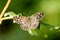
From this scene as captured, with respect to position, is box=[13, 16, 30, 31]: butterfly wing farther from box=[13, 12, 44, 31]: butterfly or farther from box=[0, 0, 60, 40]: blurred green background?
box=[0, 0, 60, 40]: blurred green background

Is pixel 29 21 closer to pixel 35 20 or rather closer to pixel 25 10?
pixel 35 20

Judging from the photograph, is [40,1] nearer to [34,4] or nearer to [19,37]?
[34,4]

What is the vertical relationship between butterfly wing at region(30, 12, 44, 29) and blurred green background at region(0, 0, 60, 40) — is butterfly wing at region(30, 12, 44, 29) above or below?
above

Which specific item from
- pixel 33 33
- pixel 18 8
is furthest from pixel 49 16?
pixel 33 33

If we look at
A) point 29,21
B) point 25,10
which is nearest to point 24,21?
point 29,21

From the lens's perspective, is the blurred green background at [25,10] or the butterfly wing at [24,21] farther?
the blurred green background at [25,10]

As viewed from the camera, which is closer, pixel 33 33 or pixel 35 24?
pixel 35 24

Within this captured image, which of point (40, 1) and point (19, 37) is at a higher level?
point (40, 1)

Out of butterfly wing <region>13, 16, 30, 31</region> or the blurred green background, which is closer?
butterfly wing <region>13, 16, 30, 31</region>

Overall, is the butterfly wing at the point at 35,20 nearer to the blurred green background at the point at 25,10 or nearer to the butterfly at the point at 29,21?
the butterfly at the point at 29,21

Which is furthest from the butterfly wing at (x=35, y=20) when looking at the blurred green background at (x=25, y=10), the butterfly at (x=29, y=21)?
the blurred green background at (x=25, y=10)

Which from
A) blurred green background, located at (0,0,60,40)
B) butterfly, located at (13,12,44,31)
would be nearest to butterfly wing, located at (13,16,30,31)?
butterfly, located at (13,12,44,31)
